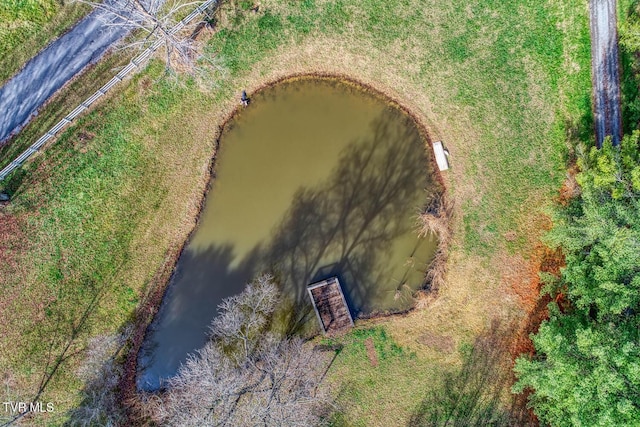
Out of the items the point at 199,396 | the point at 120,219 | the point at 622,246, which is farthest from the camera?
the point at 120,219

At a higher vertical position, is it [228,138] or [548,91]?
[228,138]

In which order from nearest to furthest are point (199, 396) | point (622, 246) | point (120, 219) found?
1. point (622, 246)
2. point (199, 396)
3. point (120, 219)

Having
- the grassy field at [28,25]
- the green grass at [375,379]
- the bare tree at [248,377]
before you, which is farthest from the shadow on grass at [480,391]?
the grassy field at [28,25]

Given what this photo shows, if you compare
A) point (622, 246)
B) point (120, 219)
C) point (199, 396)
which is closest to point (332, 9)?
point (120, 219)

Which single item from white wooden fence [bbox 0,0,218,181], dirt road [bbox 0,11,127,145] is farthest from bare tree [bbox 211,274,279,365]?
dirt road [bbox 0,11,127,145]

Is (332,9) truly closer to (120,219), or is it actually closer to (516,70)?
(516,70)

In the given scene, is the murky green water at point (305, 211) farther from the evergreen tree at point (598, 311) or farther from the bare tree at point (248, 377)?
the evergreen tree at point (598, 311)

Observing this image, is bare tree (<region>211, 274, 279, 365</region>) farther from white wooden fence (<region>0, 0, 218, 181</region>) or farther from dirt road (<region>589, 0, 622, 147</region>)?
dirt road (<region>589, 0, 622, 147</region>)
